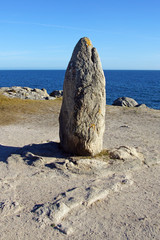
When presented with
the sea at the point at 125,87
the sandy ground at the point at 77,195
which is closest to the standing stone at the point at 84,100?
the sandy ground at the point at 77,195

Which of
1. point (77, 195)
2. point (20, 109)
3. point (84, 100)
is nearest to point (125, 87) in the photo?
point (20, 109)

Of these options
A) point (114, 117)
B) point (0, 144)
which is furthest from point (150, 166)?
point (114, 117)

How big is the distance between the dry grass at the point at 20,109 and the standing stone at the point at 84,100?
7.91 meters

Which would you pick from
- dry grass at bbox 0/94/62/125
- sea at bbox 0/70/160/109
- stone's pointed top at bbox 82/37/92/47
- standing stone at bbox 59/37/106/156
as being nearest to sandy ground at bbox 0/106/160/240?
standing stone at bbox 59/37/106/156

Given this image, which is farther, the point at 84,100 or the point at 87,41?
the point at 87,41

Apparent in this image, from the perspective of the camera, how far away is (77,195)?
6.45m

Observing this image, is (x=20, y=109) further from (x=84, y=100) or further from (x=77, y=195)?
(x=77, y=195)

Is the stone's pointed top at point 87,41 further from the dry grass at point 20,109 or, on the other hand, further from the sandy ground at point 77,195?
the dry grass at point 20,109

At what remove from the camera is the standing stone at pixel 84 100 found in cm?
848

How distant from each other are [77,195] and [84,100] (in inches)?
131

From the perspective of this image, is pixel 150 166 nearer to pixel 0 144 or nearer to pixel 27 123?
pixel 0 144

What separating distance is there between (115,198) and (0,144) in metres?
6.29

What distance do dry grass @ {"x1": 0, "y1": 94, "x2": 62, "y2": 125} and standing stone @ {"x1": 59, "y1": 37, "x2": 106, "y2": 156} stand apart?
791 centimetres

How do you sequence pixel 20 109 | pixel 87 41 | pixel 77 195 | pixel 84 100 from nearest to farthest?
1. pixel 77 195
2. pixel 84 100
3. pixel 87 41
4. pixel 20 109
